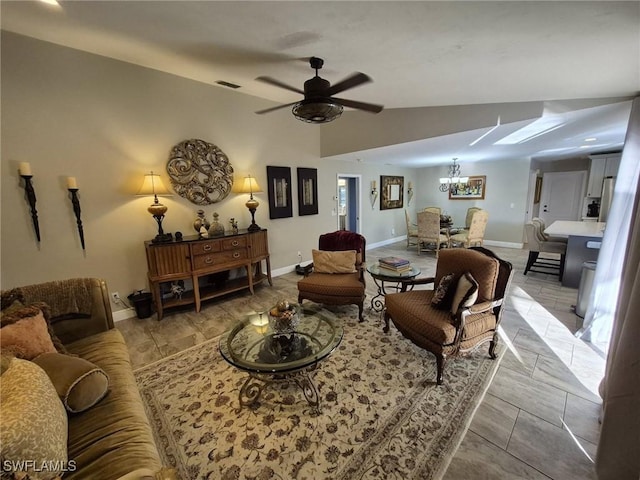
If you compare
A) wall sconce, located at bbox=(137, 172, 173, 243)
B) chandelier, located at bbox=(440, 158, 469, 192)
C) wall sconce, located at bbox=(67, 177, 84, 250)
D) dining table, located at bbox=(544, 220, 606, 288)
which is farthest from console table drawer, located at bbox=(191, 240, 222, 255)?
chandelier, located at bbox=(440, 158, 469, 192)

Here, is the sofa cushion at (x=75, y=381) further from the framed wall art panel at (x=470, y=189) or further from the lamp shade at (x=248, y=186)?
the framed wall art panel at (x=470, y=189)

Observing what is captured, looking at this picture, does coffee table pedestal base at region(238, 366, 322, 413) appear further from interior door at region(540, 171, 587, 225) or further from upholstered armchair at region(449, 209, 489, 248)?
interior door at region(540, 171, 587, 225)

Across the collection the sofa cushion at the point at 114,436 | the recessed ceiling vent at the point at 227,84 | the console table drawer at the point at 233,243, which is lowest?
the sofa cushion at the point at 114,436

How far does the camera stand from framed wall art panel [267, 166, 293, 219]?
181 inches

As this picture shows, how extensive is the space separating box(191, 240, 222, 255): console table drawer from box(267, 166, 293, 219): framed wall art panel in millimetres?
1303

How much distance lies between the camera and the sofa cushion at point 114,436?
1.07 meters

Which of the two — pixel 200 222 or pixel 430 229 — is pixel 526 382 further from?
pixel 430 229

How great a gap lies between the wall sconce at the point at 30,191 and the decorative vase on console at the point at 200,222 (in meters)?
1.52

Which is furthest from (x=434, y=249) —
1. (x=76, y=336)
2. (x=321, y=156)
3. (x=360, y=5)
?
(x=76, y=336)

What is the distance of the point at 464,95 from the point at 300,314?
3.13 meters

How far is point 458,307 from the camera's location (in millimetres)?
2049

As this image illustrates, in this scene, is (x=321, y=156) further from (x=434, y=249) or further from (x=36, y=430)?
(x=36, y=430)

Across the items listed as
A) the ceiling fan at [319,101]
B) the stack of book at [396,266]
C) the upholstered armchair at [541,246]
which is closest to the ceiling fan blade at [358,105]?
the ceiling fan at [319,101]

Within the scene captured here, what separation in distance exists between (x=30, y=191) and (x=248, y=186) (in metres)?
2.34
